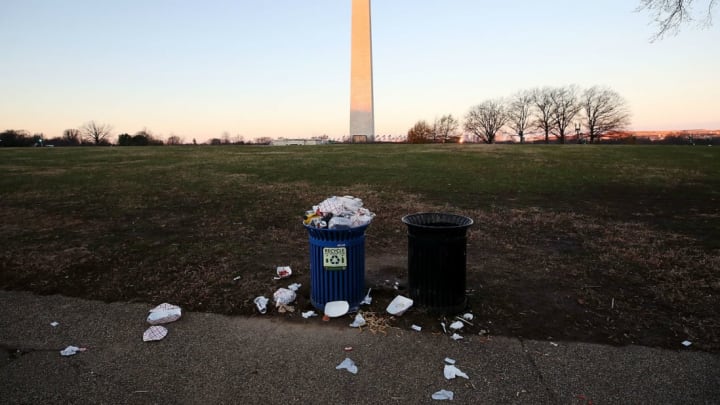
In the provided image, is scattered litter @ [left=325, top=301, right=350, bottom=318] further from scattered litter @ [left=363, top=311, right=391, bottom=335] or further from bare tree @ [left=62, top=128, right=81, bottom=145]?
bare tree @ [left=62, top=128, right=81, bottom=145]

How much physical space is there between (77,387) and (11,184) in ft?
51.5

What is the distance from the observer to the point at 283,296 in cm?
445

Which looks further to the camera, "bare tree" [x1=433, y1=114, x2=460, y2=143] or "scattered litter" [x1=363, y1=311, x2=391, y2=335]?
"bare tree" [x1=433, y1=114, x2=460, y2=143]

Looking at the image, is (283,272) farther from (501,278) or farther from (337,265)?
(501,278)

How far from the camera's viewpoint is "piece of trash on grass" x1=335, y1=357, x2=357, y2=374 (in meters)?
3.20

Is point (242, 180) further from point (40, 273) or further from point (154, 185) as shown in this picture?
point (40, 273)

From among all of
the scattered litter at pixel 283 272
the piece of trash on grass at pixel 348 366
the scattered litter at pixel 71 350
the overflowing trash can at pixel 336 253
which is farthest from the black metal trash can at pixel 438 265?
the scattered litter at pixel 71 350

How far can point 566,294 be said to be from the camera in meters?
4.66

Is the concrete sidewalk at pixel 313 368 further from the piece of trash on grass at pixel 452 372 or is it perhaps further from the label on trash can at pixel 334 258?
the label on trash can at pixel 334 258

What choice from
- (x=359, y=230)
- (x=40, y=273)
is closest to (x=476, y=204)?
(x=359, y=230)

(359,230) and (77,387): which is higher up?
(359,230)

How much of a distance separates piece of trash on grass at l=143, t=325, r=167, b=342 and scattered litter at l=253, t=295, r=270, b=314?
91cm

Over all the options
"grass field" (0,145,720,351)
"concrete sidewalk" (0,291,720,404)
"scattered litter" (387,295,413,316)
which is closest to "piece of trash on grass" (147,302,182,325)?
→ "concrete sidewalk" (0,291,720,404)

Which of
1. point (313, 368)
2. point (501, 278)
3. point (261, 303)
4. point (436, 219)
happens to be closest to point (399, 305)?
point (436, 219)
